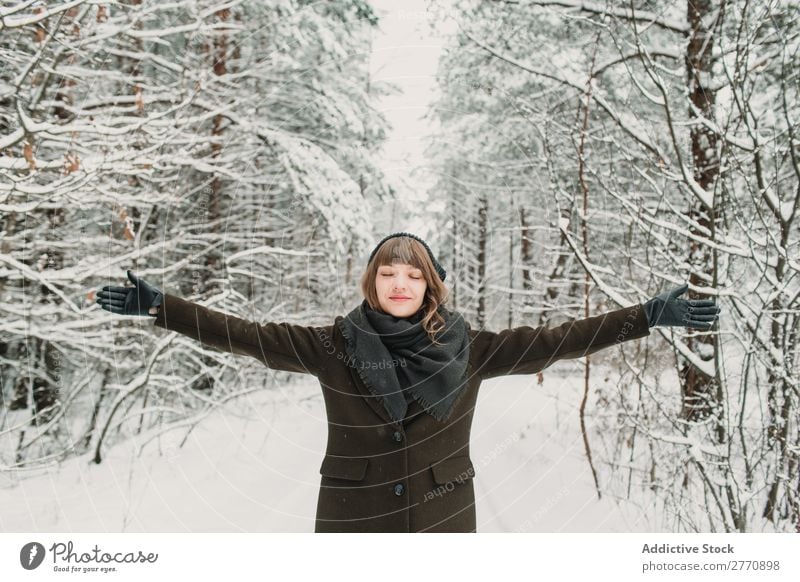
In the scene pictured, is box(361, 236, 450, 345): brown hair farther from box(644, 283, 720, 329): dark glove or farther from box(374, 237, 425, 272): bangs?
box(644, 283, 720, 329): dark glove

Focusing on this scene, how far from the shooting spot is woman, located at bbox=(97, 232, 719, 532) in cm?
195

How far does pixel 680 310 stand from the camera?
82.2 inches

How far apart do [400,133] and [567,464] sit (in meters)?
2.87

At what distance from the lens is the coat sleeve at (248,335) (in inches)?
74.3

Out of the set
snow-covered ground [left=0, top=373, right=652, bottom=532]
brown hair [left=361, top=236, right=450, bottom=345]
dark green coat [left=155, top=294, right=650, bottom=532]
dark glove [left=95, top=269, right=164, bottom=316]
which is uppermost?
brown hair [left=361, top=236, right=450, bottom=345]

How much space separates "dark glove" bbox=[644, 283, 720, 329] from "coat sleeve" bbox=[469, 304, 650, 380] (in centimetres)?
6

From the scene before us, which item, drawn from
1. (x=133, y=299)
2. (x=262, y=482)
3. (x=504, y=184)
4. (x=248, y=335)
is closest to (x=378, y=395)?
(x=248, y=335)

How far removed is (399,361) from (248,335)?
555 millimetres

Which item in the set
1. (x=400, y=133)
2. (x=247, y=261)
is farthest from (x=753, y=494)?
(x=247, y=261)

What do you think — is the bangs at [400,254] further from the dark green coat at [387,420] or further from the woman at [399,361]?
the dark green coat at [387,420]

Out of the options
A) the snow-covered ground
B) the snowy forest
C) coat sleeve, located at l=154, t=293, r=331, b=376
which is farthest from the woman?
the snow-covered ground

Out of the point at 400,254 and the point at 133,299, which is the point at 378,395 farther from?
the point at 133,299

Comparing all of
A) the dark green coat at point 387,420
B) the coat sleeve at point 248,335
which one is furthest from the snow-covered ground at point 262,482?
the coat sleeve at point 248,335
